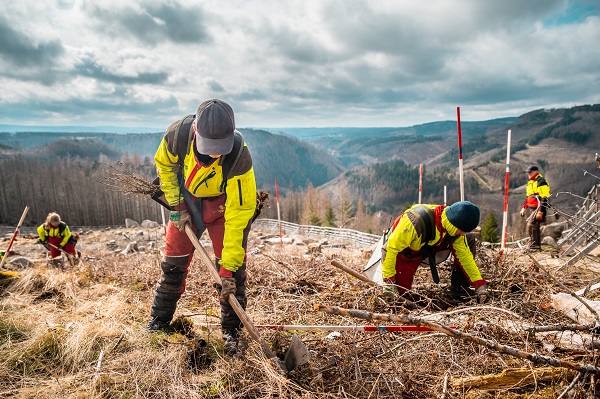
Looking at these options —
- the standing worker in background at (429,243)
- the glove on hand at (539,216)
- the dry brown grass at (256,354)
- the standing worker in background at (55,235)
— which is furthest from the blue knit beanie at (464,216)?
the standing worker in background at (55,235)

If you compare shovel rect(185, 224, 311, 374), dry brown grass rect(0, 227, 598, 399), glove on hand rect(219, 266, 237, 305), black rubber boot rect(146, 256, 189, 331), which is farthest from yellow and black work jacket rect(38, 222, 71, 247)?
shovel rect(185, 224, 311, 374)

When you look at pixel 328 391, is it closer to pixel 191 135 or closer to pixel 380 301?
pixel 380 301

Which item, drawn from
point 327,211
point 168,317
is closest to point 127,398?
point 168,317

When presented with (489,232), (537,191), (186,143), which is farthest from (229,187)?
(489,232)

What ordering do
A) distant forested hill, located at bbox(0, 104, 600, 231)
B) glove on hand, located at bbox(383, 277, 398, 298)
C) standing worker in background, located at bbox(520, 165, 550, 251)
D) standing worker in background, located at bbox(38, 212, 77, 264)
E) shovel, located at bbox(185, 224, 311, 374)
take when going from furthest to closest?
distant forested hill, located at bbox(0, 104, 600, 231)
standing worker in background, located at bbox(38, 212, 77, 264)
standing worker in background, located at bbox(520, 165, 550, 251)
glove on hand, located at bbox(383, 277, 398, 298)
shovel, located at bbox(185, 224, 311, 374)

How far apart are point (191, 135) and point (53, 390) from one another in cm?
205

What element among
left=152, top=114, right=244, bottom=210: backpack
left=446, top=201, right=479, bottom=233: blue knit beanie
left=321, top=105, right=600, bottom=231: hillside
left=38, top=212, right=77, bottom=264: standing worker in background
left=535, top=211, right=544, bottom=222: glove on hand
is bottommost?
left=321, top=105, right=600, bottom=231: hillside

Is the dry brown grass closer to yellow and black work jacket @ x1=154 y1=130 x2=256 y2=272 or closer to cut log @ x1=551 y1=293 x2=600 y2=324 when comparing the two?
cut log @ x1=551 y1=293 x2=600 y2=324

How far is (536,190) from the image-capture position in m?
6.72

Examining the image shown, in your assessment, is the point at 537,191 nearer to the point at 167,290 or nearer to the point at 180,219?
the point at 180,219

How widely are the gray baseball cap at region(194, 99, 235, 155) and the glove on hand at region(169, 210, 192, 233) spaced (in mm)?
774

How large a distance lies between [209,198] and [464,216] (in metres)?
2.59

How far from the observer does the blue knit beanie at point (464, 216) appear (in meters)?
3.40

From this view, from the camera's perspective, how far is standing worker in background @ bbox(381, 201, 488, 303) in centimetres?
349
